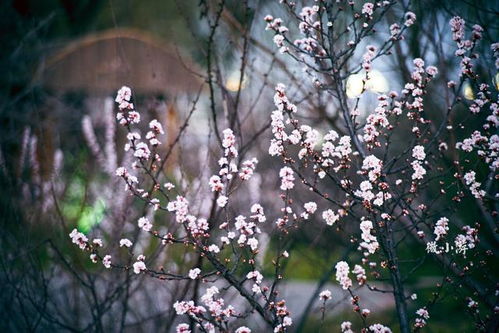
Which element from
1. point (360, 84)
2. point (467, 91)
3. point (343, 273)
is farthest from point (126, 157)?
point (467, 91)

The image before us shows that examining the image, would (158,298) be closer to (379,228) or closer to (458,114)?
(379,228)

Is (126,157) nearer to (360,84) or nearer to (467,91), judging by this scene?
(360,84)

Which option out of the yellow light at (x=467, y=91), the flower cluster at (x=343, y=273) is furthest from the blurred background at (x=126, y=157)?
the flower cluster at (x=343, y=273)

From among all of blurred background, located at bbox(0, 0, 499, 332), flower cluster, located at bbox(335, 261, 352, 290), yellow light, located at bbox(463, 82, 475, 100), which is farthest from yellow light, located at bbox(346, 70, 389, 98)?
flower cluster, located at bbox(335, 261, 352, 290)

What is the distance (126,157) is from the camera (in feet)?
15.3

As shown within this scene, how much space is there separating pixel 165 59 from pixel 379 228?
440 cm

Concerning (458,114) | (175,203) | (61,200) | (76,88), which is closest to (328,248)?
(458,114)

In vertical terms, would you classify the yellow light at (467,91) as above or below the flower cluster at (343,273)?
above

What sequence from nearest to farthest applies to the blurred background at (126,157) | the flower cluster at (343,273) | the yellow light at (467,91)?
the flower cluster at (343,273)
the blurred background at (126,157)
the yellow light at (467,91)

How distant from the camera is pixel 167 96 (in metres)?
5.16

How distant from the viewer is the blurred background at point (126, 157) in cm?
371

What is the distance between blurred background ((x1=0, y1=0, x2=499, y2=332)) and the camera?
3715 mm

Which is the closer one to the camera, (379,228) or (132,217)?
(379,228)

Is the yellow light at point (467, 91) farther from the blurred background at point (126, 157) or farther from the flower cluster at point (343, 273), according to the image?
the flower cluster at point (343, 273)
